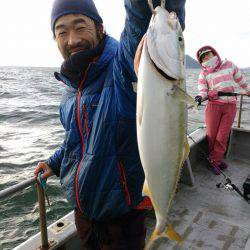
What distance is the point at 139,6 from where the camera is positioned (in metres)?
1.79

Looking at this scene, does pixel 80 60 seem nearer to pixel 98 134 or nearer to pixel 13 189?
pixel 98 134

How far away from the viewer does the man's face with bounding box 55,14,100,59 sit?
7.99ft

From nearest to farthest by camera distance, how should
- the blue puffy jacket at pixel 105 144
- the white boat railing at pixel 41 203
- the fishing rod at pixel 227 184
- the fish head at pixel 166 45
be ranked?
1. the fish head at pixel 166 45
2. the blue puffy jacket at pixel 105 144
3. the white boat railing at pixel 41 203
4. the fishing rod at pixel 227 184

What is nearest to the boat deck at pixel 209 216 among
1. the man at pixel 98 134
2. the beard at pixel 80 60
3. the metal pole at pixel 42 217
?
the metal pole at pixel 42 217

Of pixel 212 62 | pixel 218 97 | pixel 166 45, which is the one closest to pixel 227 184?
pixel 218 97

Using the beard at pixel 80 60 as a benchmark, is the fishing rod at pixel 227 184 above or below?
below

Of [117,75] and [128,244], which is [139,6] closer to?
[117,75]

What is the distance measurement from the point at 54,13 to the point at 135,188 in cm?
144

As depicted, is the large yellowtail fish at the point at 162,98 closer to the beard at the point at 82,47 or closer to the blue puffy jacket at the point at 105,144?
the blue puffy jacket at the point at 105,144

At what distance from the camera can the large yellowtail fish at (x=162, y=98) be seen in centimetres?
153

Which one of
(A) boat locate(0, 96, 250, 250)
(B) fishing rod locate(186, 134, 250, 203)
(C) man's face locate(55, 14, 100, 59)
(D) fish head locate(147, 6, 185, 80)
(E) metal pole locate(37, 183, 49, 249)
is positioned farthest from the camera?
(B) fishing rod locate(186, 134, 250, 203)

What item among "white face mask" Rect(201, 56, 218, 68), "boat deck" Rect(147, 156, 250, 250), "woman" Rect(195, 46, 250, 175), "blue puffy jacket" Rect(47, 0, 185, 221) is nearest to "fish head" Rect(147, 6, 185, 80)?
"blue puffy jacket" Rect(47, 0, 185, 221)

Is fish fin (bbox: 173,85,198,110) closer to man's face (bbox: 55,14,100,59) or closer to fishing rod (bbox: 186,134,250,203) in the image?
man's face (bbox: 55,14,100,59)

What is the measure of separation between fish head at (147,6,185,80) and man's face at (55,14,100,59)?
38.9 inches
